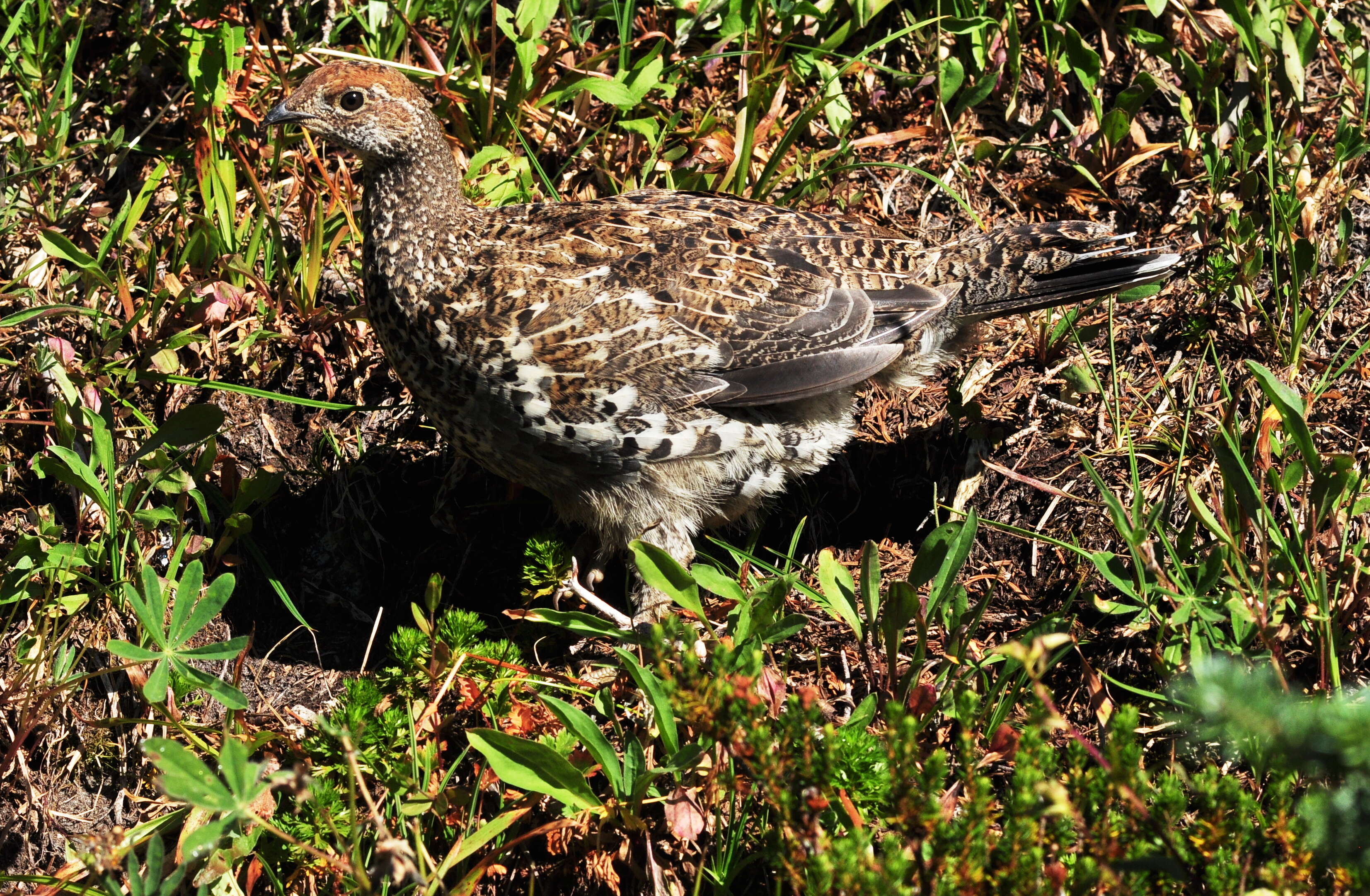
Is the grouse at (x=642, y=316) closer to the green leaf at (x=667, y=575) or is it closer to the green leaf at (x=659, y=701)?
the green leaf at (x=667, y=575)

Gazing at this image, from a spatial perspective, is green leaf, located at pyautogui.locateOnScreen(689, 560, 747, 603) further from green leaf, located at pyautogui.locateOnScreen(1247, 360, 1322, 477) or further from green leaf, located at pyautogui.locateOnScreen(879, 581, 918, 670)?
green leaf, located at pyautogui.locateOnScreen(1247, 360, 1322, 477)

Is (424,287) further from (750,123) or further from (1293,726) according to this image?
(1293,726)

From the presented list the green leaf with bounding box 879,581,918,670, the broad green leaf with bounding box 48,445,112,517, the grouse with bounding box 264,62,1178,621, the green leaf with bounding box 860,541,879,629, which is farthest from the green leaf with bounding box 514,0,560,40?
the green leaf with bounding box 879,581,918,670

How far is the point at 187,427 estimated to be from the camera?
400 cm

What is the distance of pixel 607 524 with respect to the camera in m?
4.09

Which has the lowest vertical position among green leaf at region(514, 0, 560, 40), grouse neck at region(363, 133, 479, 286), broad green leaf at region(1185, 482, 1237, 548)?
broad green leaf at region(1185, 482, 1237, 548)

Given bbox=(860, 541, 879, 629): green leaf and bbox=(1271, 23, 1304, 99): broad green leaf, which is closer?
bbox=(860, 541, 879, 629): green leaf

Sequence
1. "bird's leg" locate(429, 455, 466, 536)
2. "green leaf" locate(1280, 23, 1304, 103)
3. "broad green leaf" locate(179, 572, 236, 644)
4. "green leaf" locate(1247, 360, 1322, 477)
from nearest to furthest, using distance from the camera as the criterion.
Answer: "green leaf" locate(1247, 360, 1322, 477)
"broad green leaf" locate(179, 572, 236, 644)
"bird's leg" locate(429, 455, 466, 536)
"green leaf" locate(1280, 23, 1304, 103)

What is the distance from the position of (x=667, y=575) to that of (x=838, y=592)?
0.51 meters

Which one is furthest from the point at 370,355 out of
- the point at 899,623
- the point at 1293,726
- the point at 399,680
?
the point at 1293,726

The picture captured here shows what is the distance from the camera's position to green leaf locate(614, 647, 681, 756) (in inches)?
128

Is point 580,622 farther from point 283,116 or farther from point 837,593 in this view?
point 283,116

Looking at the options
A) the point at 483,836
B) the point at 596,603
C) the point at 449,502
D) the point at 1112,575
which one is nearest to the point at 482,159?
the point at 449,502

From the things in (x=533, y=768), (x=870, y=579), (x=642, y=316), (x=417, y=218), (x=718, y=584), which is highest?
(x=417, y=218)
